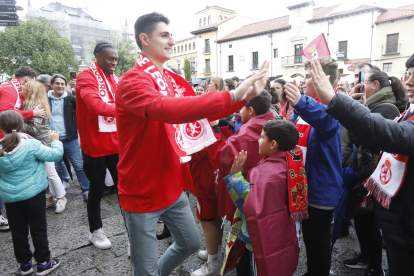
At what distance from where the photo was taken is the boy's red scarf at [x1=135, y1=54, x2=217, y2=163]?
1.68 m

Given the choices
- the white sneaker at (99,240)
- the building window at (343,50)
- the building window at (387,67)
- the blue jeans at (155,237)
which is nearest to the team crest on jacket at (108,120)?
the white sneaker at (99,240)

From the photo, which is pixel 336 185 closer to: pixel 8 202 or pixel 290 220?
pixel 290 220

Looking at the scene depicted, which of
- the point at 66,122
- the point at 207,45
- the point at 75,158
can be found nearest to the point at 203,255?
the point at 75,158

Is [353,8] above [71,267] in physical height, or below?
above

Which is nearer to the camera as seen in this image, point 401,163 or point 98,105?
point 401,163

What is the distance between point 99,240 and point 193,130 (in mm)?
2096

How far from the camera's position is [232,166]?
2.08m

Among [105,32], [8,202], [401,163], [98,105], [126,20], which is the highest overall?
[126,20]

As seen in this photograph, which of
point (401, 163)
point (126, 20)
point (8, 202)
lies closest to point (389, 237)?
point (401, 163)

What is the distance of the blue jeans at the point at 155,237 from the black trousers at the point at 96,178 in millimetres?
1253

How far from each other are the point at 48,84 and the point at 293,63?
2573cm

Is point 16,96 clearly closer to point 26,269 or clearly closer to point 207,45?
point 26,269

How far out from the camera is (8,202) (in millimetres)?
2559

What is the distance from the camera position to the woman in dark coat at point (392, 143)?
124 cm
